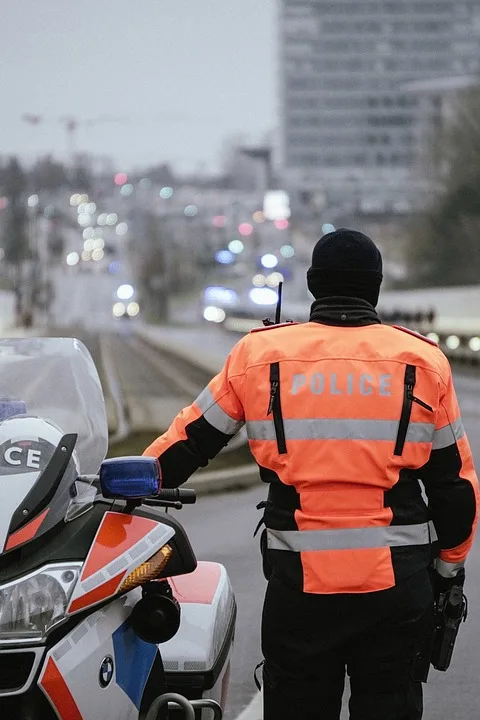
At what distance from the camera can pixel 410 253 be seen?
90.6 metres

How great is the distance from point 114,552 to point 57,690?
41cm

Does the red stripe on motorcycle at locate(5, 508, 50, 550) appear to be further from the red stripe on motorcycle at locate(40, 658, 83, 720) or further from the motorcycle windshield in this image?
the motorcycle windshield

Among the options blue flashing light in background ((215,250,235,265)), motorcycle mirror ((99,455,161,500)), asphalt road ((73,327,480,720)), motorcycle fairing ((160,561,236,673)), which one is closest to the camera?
motorcycle mirror ((99,455,161,500))

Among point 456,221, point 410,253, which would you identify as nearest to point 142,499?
point 456,221

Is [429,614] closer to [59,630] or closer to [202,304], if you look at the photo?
[59,630]

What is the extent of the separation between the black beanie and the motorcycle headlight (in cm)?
107

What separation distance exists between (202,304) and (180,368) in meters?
100

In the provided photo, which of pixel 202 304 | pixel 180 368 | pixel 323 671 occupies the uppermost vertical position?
pixel 323 671

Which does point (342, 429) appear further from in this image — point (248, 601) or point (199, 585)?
point (248, 601)

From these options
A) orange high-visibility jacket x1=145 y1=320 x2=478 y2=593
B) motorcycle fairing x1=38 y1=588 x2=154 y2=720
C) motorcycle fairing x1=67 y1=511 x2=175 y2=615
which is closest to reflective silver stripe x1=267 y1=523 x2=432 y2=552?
orange high-visibility jacket x1=145 y1=320 x2=478 y2=593

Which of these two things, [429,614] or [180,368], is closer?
[429,614]

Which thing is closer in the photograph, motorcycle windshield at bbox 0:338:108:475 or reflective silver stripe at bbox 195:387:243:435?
reflective silver stripe at bbox 195:387:243:435

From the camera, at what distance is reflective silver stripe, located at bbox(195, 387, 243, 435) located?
4316mm

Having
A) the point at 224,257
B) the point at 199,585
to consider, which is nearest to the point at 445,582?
the point at 199,585
